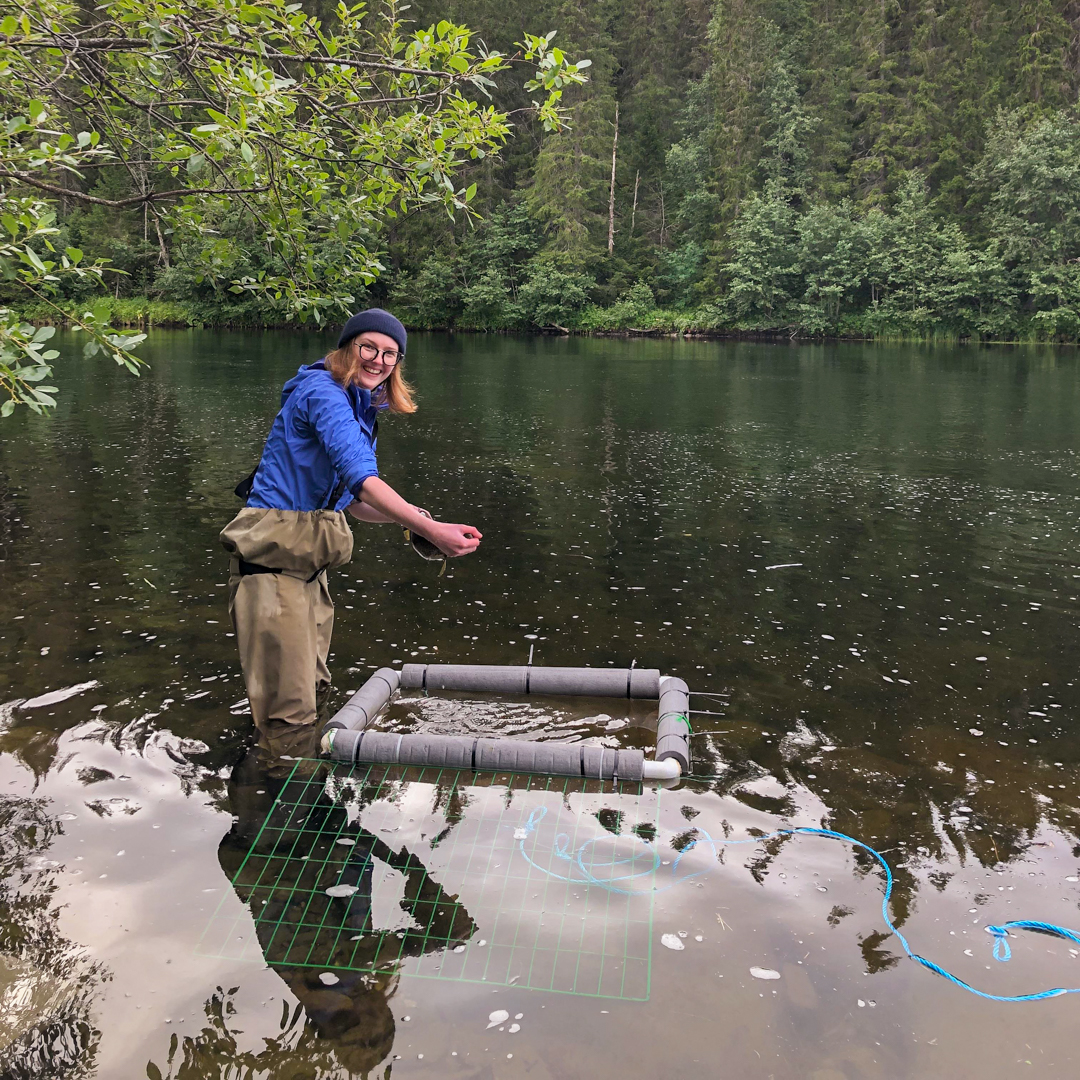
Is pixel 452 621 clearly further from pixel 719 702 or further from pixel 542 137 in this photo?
pixel 542 137

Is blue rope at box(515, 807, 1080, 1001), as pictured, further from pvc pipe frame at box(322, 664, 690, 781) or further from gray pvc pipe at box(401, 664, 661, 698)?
gray pvc pipe at box(401, 664, 661, 698)

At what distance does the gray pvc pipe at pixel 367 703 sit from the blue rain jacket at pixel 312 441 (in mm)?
1378

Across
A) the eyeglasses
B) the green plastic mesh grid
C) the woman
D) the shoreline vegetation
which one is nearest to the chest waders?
the woman

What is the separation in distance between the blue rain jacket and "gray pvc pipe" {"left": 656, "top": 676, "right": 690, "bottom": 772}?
2376mm

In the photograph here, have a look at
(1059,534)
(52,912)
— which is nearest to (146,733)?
(52,912)

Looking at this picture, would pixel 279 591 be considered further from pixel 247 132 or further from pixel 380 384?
pixel 247 132

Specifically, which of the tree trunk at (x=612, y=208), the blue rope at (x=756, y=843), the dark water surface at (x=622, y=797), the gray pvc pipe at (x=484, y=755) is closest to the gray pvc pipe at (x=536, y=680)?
the dark water surface at (x=622, y=797)

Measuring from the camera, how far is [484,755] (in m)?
5.54

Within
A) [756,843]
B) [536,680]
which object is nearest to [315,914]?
[756,843]

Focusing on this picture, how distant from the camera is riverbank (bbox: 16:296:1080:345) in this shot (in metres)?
54.5

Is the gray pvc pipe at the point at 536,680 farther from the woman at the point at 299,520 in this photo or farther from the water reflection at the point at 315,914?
the woman at the point at 299,520

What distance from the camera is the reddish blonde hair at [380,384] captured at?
4.95 m

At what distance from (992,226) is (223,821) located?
5860 cm

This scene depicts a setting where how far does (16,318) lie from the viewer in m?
3.96
